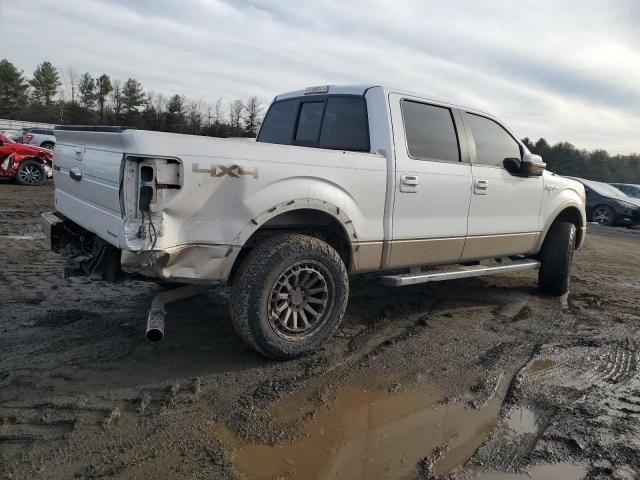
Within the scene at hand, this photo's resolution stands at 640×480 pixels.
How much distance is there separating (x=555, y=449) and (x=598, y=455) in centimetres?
22

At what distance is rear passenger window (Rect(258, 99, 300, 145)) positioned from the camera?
210 inches

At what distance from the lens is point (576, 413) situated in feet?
→ 10.8

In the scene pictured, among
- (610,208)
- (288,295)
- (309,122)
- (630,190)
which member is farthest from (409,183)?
(630,190)

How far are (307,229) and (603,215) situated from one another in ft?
53.7

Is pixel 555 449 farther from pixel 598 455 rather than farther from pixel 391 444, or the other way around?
pixel 391 444

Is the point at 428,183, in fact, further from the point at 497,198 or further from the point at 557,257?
the point at 557,257

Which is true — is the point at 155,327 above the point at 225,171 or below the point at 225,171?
below

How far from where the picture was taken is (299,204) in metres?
3.71

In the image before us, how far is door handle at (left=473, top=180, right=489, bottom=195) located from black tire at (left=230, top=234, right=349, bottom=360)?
1.82 meters

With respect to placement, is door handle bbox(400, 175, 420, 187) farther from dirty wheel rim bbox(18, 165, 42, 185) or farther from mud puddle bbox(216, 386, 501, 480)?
dirty wheel rim bbox(18, 165, 42, 185)

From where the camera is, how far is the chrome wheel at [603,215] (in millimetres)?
17156

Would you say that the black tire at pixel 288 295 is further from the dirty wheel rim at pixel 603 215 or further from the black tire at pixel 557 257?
the dirty wheel rim at pixel 603 215

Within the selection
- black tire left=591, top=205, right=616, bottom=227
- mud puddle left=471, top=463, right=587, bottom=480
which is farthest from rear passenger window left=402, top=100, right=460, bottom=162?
black tire left=591, top=205, right=616, bottom=227

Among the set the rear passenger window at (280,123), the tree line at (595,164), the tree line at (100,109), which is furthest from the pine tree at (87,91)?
the rear passenger window at (280,123)
